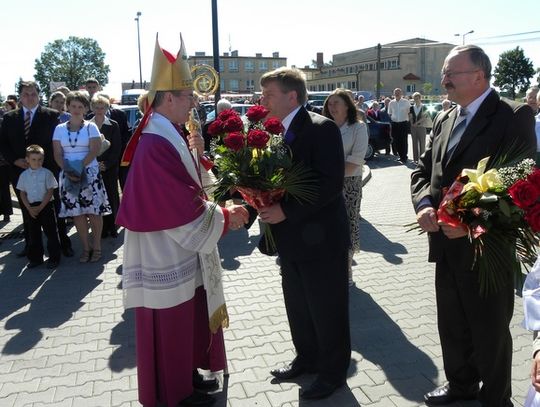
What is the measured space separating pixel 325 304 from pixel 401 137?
13258 mm

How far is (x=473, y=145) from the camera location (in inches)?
112

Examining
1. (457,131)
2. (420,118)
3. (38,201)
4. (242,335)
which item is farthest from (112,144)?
(420,118)

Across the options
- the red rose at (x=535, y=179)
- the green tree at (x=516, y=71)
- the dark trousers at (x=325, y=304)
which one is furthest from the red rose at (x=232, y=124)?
the green tree at (x=516, y=71)

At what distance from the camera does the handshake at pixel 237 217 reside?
3.34 meters

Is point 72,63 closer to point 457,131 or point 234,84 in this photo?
point 234,84

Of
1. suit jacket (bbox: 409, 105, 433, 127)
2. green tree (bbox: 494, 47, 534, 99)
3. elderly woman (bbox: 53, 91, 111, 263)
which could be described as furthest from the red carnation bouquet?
green tree (bbox: 494, 47, 534, 99)

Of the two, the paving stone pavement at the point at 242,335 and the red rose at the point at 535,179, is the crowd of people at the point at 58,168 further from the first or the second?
the red rose at the point at 535,179

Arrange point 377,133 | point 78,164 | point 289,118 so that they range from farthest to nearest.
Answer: point 377,133 → point 78,164 → point 289,118

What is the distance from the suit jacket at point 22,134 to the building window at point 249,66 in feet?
283

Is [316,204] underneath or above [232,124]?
underneath

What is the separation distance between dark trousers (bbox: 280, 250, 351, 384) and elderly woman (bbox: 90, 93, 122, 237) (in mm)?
4768

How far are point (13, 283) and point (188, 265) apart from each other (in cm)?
384

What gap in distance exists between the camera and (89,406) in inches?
138

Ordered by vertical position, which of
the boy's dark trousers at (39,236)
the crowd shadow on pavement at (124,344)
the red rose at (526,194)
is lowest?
the crowd shadow on pavement at (124,344)
